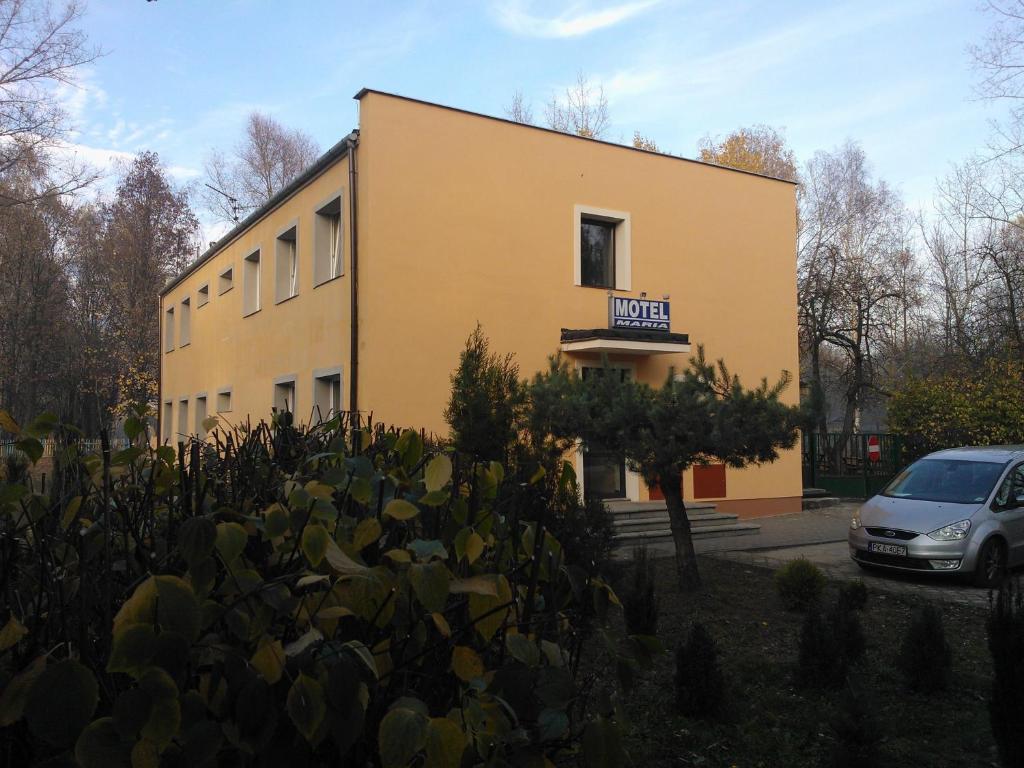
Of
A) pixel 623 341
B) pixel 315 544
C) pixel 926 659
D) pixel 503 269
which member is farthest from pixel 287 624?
pixel 623 341

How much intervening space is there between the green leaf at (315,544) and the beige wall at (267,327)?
1206cm

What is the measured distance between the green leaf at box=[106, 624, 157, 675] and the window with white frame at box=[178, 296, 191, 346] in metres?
26.0

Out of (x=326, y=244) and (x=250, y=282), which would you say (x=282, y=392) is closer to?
(x=326, y=244)

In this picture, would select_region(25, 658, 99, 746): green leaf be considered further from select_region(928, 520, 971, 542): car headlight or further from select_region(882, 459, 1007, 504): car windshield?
select_region(882, 459, 1007, 504): car windshield

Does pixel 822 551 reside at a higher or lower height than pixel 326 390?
lower

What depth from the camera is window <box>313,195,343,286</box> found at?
15.3 meters

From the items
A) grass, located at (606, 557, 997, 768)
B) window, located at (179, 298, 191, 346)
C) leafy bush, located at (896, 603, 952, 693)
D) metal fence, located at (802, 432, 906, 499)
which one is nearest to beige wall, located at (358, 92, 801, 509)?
metal fence, located at (802, 432, 906, 499)

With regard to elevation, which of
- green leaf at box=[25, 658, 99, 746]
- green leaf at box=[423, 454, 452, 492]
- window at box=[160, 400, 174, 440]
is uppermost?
window at box=[160, 400, 174, 440]

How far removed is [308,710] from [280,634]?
271mm

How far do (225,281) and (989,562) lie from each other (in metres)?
18.2

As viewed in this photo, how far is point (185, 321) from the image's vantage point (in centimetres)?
2614

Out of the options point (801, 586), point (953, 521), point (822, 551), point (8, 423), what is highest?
point (8, 423)

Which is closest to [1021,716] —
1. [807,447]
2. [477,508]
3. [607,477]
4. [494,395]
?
[477,508]

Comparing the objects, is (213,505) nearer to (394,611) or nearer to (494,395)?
(394,611)
